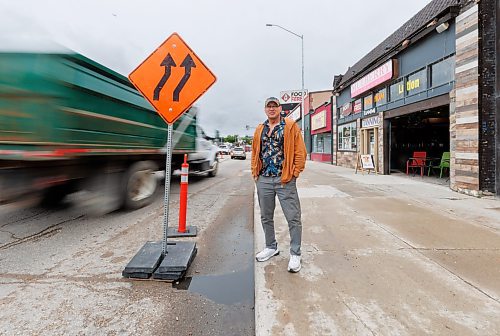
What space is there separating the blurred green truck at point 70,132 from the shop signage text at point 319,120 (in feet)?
58.4

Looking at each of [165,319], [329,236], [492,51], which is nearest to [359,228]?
[329,236]

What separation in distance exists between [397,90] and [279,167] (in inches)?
419

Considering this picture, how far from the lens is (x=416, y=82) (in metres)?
10.3

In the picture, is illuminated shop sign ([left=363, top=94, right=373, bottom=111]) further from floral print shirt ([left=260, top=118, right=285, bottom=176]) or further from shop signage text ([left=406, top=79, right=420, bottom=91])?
floral print shirt ([left=260, top=118, right=285, bottom=176])

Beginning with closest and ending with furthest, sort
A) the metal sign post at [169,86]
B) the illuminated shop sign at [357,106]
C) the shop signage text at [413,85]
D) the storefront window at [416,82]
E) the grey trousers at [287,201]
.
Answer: the grey trousers at [287,201] < the metal sign post at [169,86] < the storefront window at [416,82] < the shop signage text at [413,85] < the illuminated shop sign at [357,106]

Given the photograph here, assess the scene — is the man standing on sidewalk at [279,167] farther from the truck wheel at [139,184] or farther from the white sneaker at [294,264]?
the truck wheel at [139,184]

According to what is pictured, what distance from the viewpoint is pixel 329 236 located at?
4.23m

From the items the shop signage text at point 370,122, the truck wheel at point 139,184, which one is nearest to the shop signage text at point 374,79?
the shop signage text at point 370,122

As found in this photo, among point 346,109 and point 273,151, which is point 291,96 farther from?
point 273,151

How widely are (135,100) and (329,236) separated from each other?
4.72m

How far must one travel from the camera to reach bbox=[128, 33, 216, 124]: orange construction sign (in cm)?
324

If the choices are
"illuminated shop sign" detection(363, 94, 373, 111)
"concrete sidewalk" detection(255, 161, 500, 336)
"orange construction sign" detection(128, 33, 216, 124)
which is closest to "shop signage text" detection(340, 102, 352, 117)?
"illuminated shop sign" detection(363, 94, 373, 111)

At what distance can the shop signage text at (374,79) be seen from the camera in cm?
1166

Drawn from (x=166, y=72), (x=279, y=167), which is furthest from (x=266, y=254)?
(x=166, y=72)
